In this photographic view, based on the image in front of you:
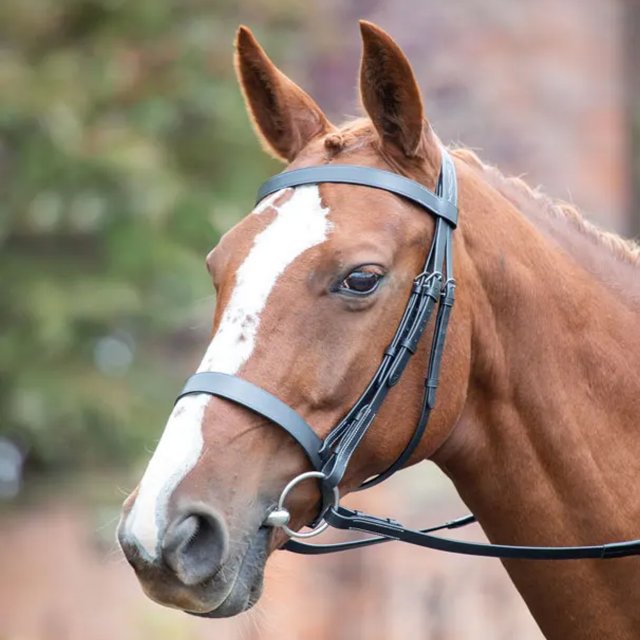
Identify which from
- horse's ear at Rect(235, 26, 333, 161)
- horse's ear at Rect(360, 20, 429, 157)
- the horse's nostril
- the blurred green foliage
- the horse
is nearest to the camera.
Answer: the horse's nostril

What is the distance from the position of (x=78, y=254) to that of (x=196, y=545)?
7.32m

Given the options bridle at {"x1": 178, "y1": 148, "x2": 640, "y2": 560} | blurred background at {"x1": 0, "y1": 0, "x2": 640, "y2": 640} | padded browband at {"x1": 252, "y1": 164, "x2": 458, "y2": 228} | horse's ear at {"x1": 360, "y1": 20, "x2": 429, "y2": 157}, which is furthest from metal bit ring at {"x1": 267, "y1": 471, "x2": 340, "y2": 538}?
blurred background at {"x1": 0, "y1": 0, "x2": 640, "y2": 640}

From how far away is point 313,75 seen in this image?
1151 centimetres

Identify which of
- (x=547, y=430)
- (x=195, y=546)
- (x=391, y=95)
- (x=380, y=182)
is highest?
(x=391, y=95)

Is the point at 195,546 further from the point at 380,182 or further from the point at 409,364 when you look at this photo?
the point at 380,182

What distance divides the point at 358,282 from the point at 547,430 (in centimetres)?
75

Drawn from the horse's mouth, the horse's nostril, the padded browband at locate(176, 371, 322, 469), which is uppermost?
the padded browband at locate(176, 371, 322, 469)

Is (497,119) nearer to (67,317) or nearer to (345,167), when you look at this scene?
(67,317)

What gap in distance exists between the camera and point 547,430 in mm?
3123

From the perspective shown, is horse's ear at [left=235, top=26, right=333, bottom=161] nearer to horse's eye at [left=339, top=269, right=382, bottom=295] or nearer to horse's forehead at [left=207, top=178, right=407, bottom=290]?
horse's forehead at [left=207, top=178, right=407, bottom=290]

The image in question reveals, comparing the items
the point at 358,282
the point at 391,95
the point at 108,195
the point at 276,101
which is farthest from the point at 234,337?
the point at 108,195

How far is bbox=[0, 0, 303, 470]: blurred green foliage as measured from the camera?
8.94 m

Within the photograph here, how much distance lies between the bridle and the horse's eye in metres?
0.14

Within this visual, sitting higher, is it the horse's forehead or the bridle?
the horse's forehead
